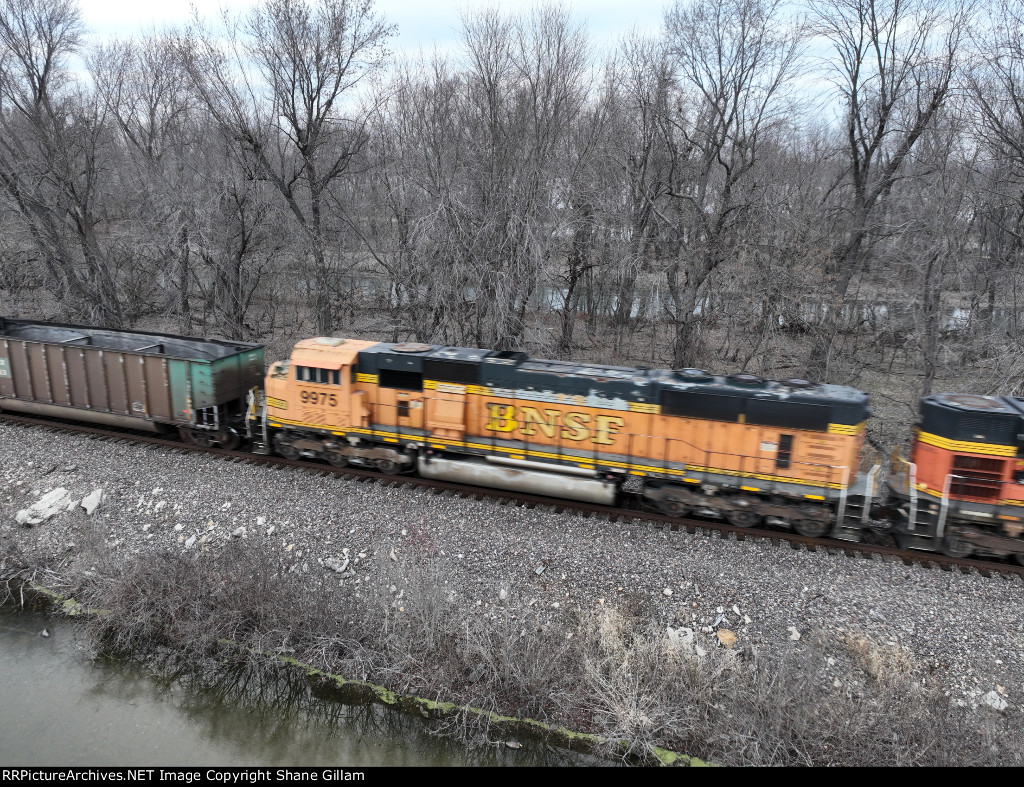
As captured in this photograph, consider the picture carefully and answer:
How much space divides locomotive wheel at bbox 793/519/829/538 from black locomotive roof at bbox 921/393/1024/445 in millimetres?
2386

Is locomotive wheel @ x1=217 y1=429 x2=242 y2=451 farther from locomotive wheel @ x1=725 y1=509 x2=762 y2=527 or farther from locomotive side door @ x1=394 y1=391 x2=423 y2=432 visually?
locomotive wheel @ x1=725 y1=509 x2=762 y2=527

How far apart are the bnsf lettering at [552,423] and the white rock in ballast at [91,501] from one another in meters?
8.01

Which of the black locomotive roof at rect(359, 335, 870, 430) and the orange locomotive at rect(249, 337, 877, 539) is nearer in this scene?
the black locomotive roof at rect(359, 335, 870, 430)

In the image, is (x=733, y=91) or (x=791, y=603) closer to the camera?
(x=791, y=603)

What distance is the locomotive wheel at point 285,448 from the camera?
1328cm

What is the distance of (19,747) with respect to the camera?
7.82m

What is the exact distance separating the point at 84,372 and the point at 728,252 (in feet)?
61.8

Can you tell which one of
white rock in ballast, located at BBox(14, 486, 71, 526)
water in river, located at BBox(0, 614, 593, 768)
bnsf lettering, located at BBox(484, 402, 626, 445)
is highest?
bnsf lettering, located at BBox(484, 402, 626, 445)

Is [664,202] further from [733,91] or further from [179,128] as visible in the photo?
[179,128]

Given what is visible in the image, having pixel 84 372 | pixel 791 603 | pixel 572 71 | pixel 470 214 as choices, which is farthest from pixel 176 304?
pixel 791 603

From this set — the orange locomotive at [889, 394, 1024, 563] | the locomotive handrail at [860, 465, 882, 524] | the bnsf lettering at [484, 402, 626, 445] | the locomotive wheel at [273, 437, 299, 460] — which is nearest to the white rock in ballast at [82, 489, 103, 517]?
the locomotive wheel at [273, 437, 299, 460]

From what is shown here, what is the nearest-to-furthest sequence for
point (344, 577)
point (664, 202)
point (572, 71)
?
point (344, 577)
point (572, 71)
point (664, 202)

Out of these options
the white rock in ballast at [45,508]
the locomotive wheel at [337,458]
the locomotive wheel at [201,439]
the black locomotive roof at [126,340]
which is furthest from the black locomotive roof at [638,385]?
the white rock in ballast at [45,508]

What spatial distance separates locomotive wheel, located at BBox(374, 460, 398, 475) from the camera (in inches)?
501
